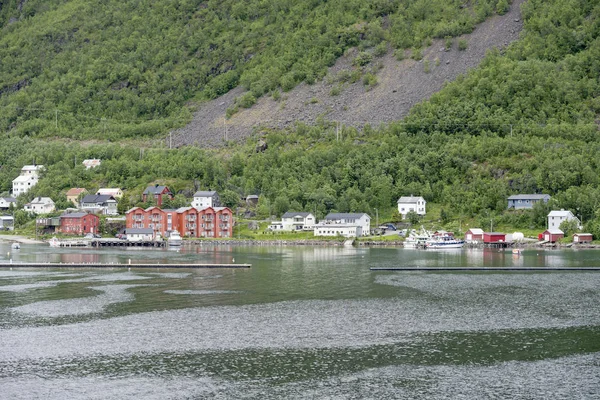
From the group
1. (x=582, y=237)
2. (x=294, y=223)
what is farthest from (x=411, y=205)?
(x=582, y=237)

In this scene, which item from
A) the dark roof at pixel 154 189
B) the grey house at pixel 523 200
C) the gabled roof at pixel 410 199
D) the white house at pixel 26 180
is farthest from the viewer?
the white house at pixel 26 180

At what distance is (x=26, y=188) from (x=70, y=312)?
396 ft

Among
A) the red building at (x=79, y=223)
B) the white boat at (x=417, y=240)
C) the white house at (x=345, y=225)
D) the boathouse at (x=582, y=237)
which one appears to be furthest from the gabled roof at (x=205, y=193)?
the boathouse at (x=582, y=237)

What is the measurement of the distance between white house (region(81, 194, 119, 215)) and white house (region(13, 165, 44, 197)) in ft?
77.1

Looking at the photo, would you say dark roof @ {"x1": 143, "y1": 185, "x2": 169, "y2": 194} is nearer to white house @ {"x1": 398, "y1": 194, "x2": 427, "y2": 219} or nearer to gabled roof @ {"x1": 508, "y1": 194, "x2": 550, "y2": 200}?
white house @ {"x1": 398, "y1": 194, "x2": 427, "y2": 219}

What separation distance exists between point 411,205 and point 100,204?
52.3 metres

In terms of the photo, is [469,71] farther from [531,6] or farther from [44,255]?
[44,255]

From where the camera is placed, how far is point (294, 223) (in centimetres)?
13025

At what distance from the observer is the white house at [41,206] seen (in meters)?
150

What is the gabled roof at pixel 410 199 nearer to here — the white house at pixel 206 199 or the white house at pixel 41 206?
the white house at pixel 206 199

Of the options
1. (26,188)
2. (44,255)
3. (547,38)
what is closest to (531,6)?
(547,38)

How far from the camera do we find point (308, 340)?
4400 cm

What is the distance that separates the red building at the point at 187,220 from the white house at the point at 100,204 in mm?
10960

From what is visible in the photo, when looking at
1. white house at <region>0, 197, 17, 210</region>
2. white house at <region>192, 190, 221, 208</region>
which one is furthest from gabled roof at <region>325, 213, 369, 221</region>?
white house at <region>0, 197, 17, 210</region>
